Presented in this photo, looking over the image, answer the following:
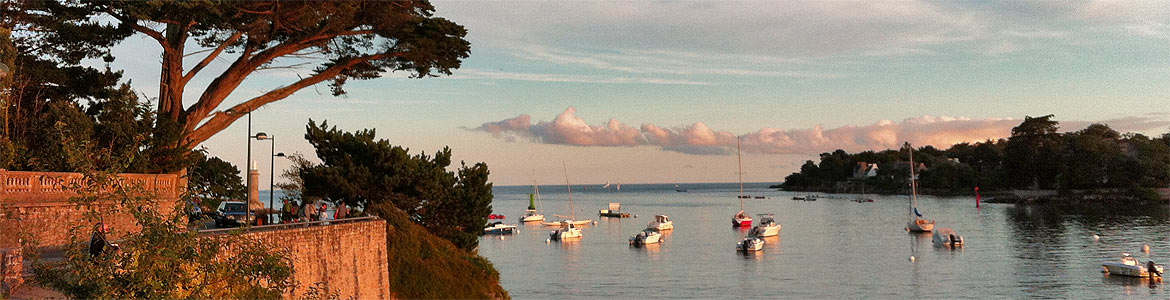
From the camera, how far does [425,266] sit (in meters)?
30.2

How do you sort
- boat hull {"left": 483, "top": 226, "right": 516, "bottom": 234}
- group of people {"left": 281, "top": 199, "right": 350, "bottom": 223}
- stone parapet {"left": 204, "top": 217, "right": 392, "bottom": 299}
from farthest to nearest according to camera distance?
boat hull {"left": 483, "top": 226, "right": 516, "bottom": 234}, group of people {"left": 281, "top": 199, "right": 350, "bottom": 223}, stone parapet {"left": 204, "top": 217, "right": 392, "bottom": 299}

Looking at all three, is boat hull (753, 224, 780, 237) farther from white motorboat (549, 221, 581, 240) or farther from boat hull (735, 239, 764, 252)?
white motorboat (549, 221, 581, 240)

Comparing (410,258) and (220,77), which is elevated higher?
(220,77)

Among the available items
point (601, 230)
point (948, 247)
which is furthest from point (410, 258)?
point (601, 230)

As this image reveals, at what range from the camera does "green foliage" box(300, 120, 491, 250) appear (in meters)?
34.2

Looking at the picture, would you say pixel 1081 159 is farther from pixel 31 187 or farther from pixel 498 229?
pixel 31 187

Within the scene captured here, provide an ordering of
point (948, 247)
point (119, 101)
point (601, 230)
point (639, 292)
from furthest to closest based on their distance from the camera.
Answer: point (601, 230) → point (948, 247) → point (639, 292) → point (119, 101)

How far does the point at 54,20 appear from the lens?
23938 millimetres

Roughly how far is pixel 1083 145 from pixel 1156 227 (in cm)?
4719

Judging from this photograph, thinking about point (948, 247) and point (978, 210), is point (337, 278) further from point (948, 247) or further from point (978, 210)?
point (978, 210)

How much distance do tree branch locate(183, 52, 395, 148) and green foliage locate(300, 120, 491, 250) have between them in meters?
5.13

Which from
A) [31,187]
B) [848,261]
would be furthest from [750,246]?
[31,187]

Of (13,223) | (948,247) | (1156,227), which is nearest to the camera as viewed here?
(13,223)

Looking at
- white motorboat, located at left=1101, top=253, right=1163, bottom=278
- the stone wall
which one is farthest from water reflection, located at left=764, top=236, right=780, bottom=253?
the stone wall
